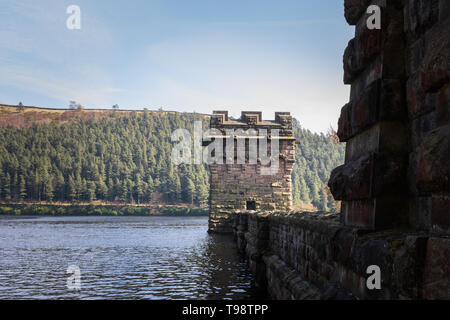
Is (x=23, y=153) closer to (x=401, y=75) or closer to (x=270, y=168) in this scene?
(x=270, y=168)

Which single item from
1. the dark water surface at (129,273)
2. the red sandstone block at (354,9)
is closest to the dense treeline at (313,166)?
the dark water surface at (129,273)

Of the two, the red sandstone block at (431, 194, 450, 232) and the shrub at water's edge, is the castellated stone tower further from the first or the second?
the shrub at water's edge

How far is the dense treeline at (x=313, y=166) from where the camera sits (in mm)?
116625

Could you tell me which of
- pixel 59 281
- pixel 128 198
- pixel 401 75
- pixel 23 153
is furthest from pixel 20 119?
pixel 401 75

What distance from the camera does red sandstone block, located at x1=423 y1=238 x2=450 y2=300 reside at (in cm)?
238

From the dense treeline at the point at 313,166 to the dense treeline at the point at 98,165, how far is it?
991 inches

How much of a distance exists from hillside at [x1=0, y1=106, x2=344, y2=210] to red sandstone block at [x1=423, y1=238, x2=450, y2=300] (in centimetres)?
9627

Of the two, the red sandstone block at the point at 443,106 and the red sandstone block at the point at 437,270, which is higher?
the red sandstone block at the point at 443,106

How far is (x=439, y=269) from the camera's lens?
2.44m

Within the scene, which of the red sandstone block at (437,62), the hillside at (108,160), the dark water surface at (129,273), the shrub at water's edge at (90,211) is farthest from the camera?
the hillside at (108,160)

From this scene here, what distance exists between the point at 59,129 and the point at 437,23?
156 metres

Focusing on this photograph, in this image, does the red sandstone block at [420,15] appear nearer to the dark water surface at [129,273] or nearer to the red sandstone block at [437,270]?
the red sandstone block at [437,270]

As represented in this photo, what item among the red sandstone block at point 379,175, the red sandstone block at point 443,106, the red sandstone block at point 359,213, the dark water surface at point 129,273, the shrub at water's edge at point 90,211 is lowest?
the shrub at water's edge at point 90,211

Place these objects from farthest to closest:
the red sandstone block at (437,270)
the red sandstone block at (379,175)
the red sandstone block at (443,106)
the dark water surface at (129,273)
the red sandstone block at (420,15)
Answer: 1. the dark water surface at (129,273)
2. the red sandstone block at (379,175)
3. the red sandstone block at (420,15)
4. the red sandstone block at (443,106)
5. the red sandstone block at (437,270)
